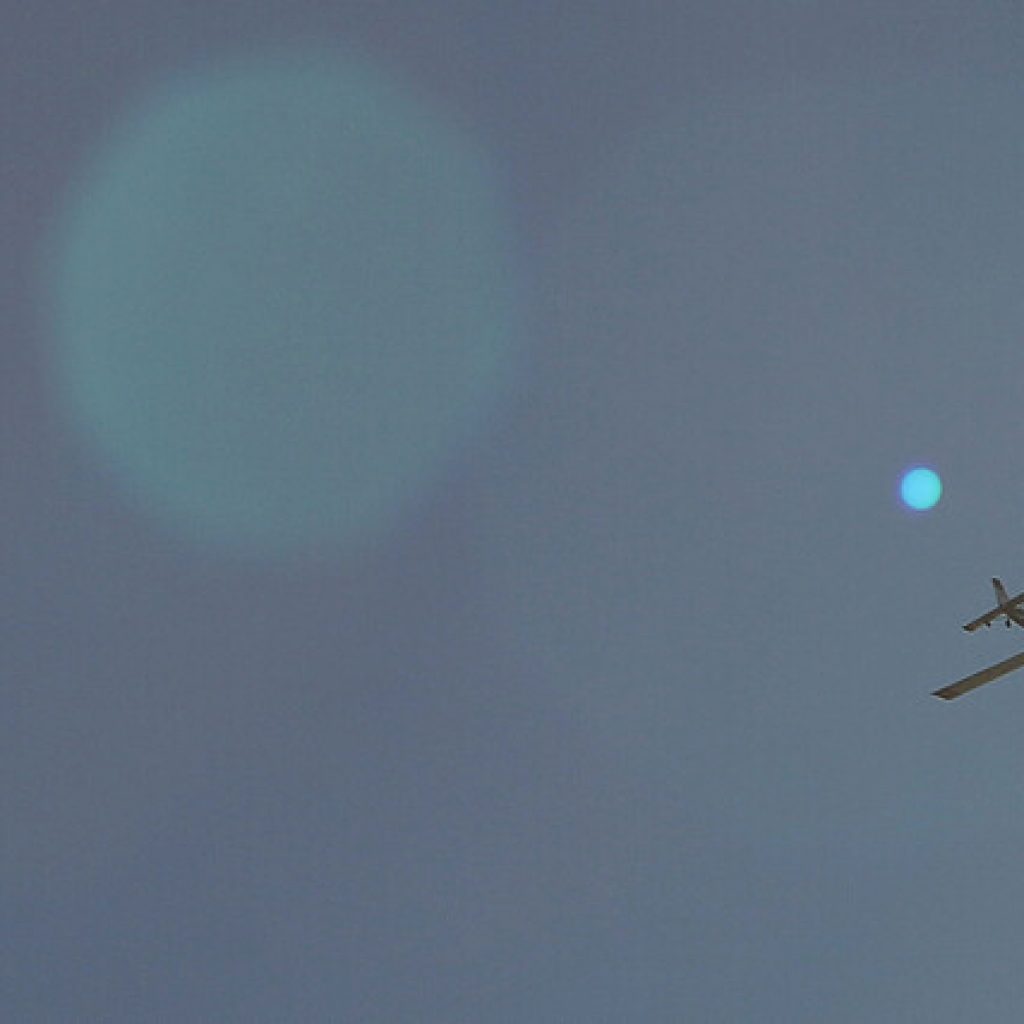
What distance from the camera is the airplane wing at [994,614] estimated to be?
222 ft

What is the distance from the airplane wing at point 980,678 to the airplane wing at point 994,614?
13.3 feet

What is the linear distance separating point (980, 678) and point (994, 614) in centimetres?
555

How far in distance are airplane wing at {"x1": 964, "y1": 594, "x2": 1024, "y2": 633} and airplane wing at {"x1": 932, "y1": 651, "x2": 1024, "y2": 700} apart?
13.3 feet

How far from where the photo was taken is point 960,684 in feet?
234

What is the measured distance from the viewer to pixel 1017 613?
235 ft

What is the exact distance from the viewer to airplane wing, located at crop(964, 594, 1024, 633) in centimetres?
6781

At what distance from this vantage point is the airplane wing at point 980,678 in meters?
71.0

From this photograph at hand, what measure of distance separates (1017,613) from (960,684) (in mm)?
7059

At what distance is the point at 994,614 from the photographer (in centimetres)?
6925

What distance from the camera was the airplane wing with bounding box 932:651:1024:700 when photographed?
233ft

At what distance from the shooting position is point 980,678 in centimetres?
7144
